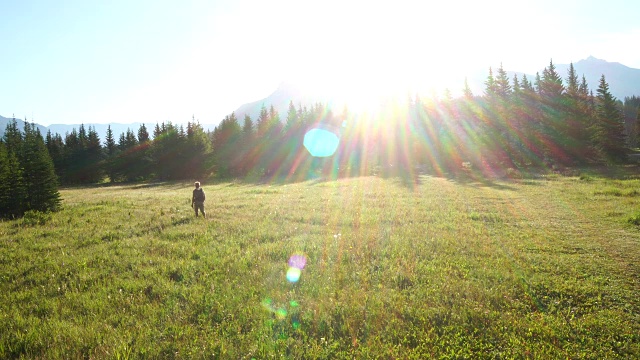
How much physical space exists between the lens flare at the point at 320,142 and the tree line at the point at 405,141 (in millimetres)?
1477

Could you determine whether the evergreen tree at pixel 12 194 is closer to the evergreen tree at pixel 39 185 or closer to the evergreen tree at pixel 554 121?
the evergreen tree at pixel 39 185

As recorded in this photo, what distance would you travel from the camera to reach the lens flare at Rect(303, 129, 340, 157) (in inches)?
2857

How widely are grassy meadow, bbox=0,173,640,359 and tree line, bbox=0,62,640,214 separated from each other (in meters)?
40.9

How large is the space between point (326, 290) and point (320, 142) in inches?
2700

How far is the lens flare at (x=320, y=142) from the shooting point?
2857 inches

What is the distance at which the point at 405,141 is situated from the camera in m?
73.6

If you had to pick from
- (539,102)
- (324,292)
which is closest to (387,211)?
(324,292)

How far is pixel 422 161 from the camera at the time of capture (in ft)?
229

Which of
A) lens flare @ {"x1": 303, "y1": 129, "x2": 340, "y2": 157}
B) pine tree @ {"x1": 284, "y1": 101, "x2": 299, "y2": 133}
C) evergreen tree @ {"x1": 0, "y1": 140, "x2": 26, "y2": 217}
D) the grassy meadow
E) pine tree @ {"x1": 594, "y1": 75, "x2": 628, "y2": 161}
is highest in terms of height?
pine tree @ {"x1": 284, "y1": 101, "x2": 299, "y2": 133}

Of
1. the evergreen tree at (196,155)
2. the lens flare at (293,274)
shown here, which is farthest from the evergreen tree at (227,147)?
the lens flare at (293,274)

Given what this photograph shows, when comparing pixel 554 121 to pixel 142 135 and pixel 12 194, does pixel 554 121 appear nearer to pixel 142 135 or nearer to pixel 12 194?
pixel 12 194

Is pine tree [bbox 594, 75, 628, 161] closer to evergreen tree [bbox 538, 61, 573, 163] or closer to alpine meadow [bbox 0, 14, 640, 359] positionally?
evergreen tree [bbox 538, 61, 573, 163]

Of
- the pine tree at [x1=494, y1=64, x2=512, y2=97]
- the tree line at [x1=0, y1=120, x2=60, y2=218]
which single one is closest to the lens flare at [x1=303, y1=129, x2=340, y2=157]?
the pine tree at [x1=494, y1=64, x2=512, y2=97]

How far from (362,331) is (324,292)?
6.19 ft
